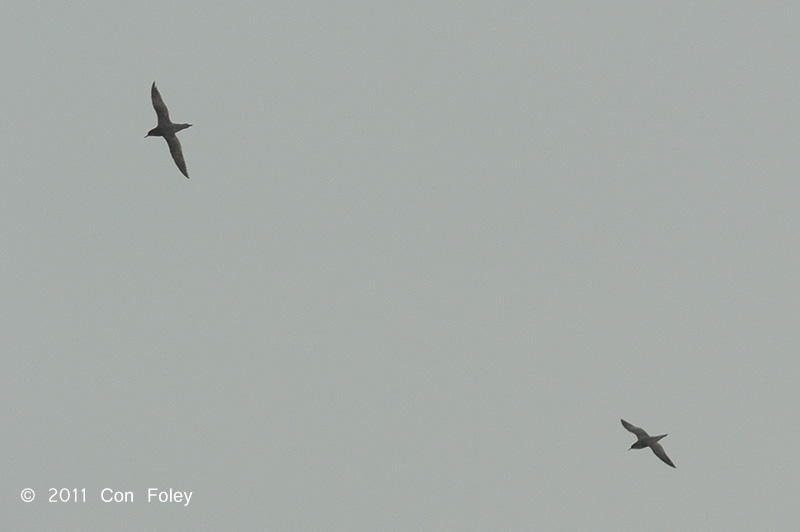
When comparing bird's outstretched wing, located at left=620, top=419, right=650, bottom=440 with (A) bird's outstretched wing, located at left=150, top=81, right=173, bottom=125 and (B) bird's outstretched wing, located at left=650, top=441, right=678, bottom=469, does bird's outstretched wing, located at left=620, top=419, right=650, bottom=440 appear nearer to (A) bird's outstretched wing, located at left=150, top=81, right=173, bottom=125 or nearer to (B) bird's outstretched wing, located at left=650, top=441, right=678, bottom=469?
(B) bird's outstretched wing, located at left=650, top=441, right=678, bottom=469

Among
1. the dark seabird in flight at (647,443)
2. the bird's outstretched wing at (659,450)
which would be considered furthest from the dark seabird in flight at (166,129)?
the bird's outstretched wing at (659,450)

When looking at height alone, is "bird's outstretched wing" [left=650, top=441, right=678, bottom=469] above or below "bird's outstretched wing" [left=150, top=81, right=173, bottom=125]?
below

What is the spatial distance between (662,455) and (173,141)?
123 feet

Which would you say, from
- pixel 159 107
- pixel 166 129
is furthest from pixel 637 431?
pixel 159 107

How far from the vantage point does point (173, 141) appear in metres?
80.6

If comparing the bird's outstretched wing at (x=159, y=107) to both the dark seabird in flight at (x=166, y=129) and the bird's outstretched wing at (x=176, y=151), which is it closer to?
the dark seabird in flight at (x=166, y=129)

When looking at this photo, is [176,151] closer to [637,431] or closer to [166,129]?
[166,129]

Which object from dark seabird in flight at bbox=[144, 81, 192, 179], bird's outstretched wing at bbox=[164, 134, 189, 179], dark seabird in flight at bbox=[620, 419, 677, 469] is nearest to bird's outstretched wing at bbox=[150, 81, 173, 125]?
dark seabird in flight at bbox=[144, 81, 192, 179]

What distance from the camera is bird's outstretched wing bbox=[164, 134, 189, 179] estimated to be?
80600 mm

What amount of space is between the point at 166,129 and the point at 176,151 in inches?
61.6

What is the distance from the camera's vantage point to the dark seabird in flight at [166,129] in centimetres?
7988

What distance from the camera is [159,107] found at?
79.9m

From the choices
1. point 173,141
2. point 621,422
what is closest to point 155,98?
point 173,141

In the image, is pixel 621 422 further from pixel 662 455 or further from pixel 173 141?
pixel 173 141
